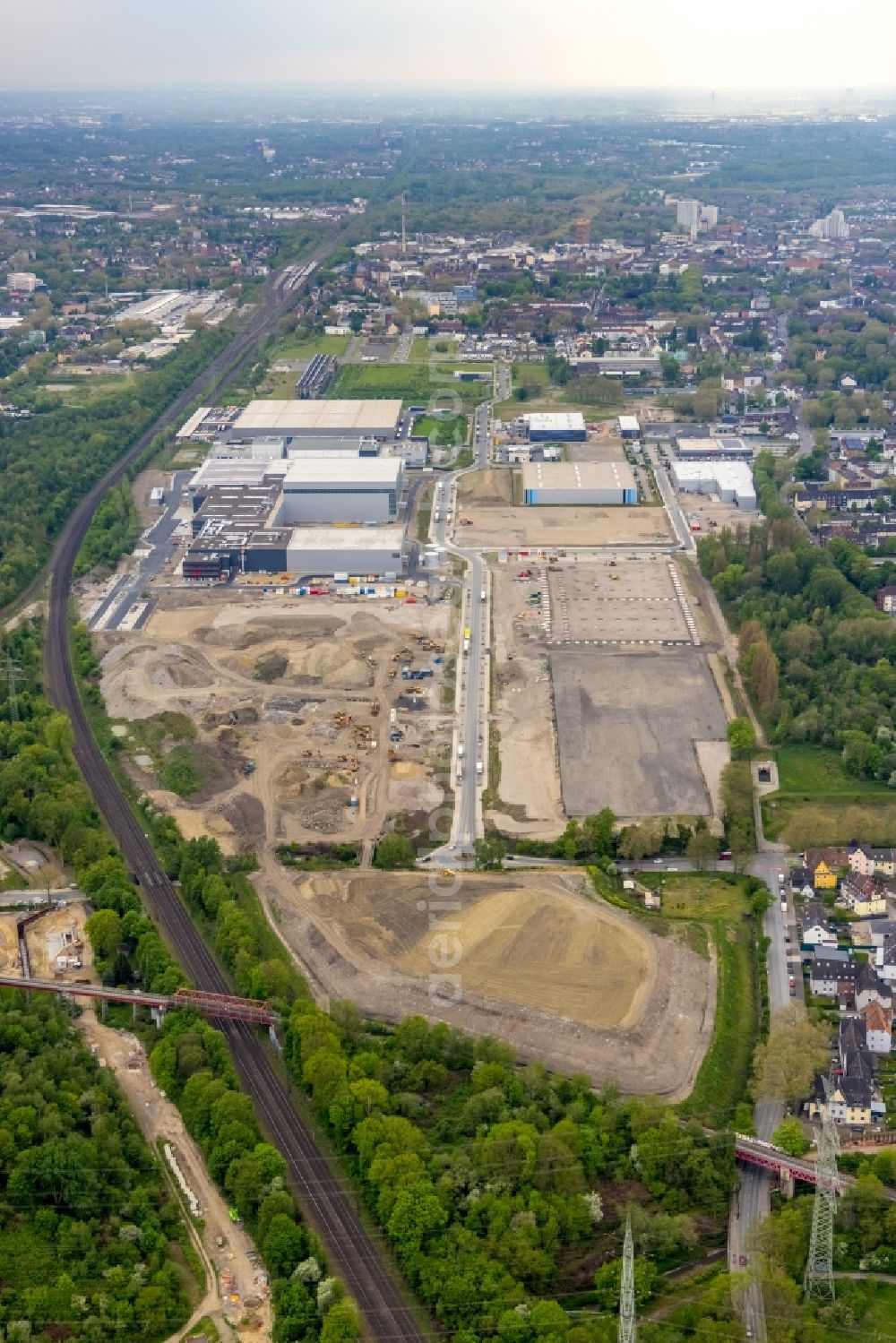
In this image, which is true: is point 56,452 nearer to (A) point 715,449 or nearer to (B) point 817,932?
(A) point 715,449

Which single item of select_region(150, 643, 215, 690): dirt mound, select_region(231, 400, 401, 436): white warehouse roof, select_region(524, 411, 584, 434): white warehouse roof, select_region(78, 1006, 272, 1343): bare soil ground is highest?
select_region(231, 400, 401, 436): white warehouse roof

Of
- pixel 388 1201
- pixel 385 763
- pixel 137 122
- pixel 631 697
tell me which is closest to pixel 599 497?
pixel 631 697

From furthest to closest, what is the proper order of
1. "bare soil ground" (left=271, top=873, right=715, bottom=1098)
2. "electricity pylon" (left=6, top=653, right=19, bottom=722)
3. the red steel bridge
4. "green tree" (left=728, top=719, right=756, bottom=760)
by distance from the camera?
"electricity pylon" (left=6, top=653, right=19, bottom=722) → "green tree" (left=728, top=719, right=756, bottom=760) → the red steel bridge → "bare soil ground" (left=271, top=873, right=715, bottom=1098)

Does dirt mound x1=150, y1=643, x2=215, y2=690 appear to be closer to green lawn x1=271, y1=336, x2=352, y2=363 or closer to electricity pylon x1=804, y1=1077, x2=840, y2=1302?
electricity pylon x1=804, y1=1077, x2=840, y2=1302

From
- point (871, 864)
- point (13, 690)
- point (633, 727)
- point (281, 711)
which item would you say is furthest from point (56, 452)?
point (871, 864)

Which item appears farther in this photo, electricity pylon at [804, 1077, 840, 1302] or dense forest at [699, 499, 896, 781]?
dense forest at [699, 499, 896, 781]

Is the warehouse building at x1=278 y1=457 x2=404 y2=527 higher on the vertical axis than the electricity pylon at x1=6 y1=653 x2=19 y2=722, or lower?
higher

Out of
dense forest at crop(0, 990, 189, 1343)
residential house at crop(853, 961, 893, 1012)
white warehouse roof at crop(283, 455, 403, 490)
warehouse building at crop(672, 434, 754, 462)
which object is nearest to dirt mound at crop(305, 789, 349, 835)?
dense forest at crop(0, 990, 189, 1343)
